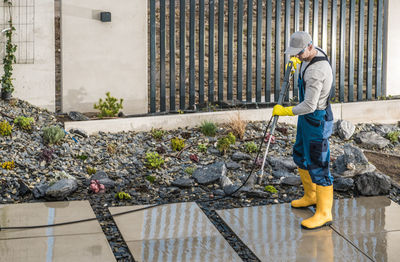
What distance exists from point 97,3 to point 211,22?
1811mm

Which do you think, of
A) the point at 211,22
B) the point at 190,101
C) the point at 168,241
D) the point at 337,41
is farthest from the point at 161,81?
the point at 168,241

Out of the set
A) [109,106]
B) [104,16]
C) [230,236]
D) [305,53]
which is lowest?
[230,236]

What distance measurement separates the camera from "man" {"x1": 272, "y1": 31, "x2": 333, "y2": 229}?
5.04m

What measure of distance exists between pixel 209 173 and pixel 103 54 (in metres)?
3.61

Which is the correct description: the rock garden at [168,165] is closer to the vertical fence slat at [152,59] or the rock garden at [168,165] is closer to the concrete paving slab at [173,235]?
the concrete paving slab at [173,235]

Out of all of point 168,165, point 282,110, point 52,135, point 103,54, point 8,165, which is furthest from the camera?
point 103,54

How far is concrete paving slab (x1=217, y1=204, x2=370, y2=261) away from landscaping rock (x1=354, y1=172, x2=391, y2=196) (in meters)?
0.89

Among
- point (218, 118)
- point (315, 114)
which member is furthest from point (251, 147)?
point (315, 114)

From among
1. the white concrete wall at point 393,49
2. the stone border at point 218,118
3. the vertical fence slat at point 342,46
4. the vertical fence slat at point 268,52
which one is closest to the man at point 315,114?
the stone border at point 218,118

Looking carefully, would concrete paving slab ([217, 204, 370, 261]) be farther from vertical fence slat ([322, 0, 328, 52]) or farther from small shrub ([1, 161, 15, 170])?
vertical fence slat ([322, 0, 328, 52])

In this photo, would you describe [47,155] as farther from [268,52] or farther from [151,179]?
[268,52]

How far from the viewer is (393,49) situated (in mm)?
11016

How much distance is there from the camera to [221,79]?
9.93 metres

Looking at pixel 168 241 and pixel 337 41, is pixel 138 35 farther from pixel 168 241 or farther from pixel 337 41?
pixel 168 241
